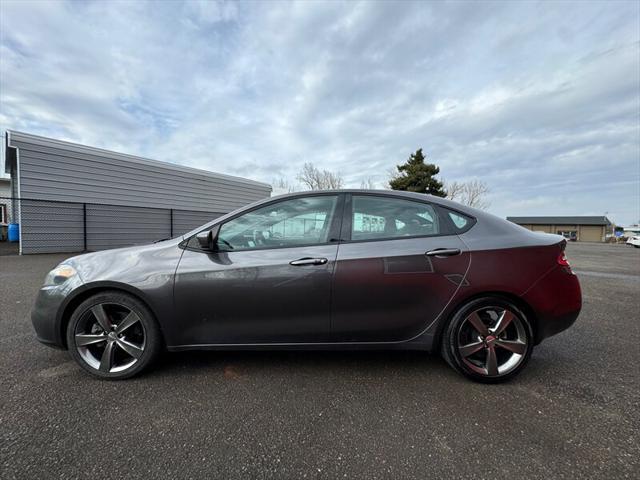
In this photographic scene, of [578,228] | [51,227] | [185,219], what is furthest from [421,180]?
[578,228]

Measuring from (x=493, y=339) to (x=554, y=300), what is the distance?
1.79ft

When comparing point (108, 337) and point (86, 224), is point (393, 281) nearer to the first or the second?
point (108, 337)

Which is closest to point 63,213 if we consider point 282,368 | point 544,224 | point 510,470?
point 282,368

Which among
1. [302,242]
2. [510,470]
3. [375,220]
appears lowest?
[510,470]

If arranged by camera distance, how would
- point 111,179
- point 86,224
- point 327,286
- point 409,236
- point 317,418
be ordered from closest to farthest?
point 317,418, point 327,286, point 409,236, point 86,224, point 111,179

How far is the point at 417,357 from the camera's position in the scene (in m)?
2.69

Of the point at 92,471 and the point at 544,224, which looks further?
the point at 544,224

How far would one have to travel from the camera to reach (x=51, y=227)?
920 cm

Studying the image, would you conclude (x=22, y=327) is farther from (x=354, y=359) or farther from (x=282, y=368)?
(x=354, y=359)

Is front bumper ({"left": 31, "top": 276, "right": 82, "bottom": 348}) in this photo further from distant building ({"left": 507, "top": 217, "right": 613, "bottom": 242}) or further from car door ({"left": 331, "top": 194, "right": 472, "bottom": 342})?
distant building ({"left": 507, "top": 217, "right": 613, "bottom": 242})

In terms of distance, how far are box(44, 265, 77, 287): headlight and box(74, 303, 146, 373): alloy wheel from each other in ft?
1.02

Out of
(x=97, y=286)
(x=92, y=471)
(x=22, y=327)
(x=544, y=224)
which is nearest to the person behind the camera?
(x=92, y=471)

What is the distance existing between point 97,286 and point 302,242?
1573 millimetres

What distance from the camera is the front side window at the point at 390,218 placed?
228 centimetres
